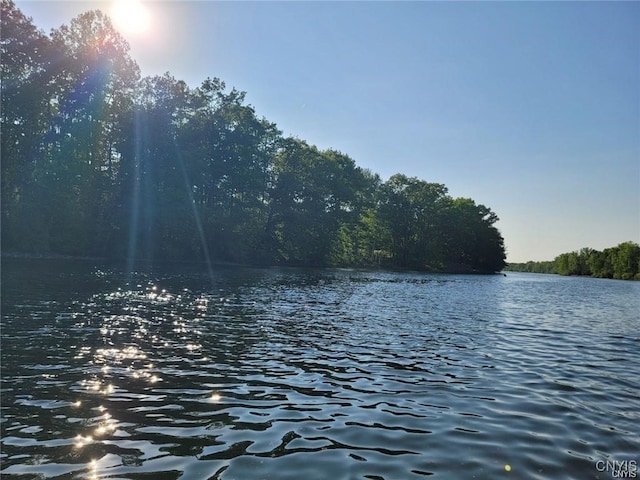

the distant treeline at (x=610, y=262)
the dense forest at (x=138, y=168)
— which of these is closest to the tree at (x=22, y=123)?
the dense forest at (x=138, y=168)

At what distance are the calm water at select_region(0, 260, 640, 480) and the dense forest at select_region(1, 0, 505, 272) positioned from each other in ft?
165

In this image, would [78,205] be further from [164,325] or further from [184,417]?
[184,417]

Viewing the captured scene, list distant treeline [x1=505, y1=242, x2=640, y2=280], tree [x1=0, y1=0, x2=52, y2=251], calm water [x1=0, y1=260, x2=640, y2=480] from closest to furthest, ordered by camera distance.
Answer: calm water [x1=0, y1=260, x2=640, y2=480] < tree [x1=0, y1=0, x2=52, y2=251] < distant treeline [x1=505, y1=242, x2=640, y2=280]

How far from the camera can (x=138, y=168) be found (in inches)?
2894

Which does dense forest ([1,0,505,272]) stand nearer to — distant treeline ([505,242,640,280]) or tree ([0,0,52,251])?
tree ([0,0,52,251])

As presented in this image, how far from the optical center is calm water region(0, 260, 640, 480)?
650cm

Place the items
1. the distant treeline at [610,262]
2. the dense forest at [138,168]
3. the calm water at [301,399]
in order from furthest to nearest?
the distant treeline at [610,262]
the dense forest at [138,168]
the calm water at [301,399]

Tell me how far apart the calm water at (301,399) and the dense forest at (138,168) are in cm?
5031

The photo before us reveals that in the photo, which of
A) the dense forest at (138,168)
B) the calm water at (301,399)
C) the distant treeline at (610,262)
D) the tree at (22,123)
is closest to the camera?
the calm water at (301,399)

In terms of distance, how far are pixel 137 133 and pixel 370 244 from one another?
80.2 m

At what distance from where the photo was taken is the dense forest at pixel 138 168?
6000cm

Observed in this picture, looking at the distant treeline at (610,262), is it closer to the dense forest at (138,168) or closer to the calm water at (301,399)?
the dense forest at (138,168)

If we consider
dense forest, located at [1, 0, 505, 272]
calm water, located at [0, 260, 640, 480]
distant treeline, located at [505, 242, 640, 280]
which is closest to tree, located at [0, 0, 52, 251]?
dense forest, located at [1, 0, 505, 272]

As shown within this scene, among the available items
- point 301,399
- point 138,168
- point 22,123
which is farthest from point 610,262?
point 301,399
